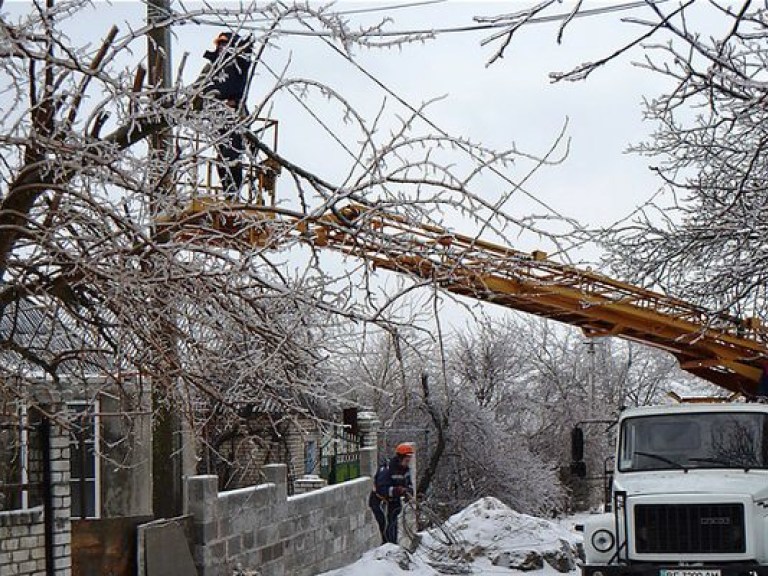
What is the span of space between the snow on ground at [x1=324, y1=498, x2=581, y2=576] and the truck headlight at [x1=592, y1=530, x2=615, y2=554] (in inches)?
203

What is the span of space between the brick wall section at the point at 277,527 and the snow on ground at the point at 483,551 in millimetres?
559

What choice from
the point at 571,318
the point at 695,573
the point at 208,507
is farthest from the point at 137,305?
the point at 571,318

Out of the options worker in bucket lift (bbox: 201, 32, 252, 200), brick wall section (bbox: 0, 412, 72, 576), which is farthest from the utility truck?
worker in bucket lift (bbox: 201, 32, 252, 200)

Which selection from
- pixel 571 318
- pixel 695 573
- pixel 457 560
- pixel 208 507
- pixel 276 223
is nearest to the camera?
pixel 276 223

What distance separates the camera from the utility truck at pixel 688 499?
11.2 meters

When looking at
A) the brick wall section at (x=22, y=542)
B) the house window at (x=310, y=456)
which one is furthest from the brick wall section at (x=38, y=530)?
the house window at (x=310, y=456)

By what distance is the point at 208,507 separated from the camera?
1342 centimetres

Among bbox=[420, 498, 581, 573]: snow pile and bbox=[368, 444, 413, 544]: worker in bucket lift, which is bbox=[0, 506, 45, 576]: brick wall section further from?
bbox=[368, 444, 413, 544]: worker in bucket lift

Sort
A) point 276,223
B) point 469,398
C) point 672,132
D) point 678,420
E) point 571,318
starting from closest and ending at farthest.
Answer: point 276,223 → point 672,132 → point 678,420 → point 571,318 → point 469,398

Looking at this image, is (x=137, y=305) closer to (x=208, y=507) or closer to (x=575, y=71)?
(x=575, y=71)

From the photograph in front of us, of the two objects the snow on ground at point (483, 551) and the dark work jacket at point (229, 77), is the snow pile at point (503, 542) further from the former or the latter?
the dark work jacket at point (229, 77)

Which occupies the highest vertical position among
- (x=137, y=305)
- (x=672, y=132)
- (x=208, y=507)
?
(x=672, y=132)

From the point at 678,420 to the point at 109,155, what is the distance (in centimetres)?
778

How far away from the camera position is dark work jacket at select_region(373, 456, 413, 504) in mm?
19281
